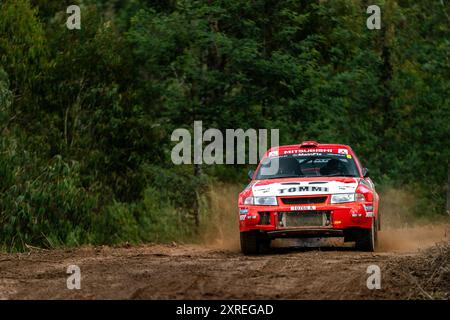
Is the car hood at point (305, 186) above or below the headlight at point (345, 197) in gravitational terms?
above

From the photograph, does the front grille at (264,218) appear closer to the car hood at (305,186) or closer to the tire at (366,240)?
the car hood at (305,186)

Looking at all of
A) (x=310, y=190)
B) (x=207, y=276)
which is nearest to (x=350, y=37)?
(x=310, y=190)

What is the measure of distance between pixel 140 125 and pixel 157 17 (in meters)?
3.04

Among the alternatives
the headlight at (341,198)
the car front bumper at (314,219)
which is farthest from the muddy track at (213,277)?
the headlight at (341,198)

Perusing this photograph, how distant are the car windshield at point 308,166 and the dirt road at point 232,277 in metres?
2.01

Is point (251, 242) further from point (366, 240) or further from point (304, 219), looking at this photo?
point (366, 240)

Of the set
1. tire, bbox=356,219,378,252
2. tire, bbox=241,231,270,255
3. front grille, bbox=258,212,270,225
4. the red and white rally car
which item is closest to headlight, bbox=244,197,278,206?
the red and white rally car

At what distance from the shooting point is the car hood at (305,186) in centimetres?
1429

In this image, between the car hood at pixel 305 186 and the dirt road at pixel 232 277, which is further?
the car hood at pixel 305 186

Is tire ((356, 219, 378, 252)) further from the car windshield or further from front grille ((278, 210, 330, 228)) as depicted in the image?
the car windshield

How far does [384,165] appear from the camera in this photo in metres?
27.3

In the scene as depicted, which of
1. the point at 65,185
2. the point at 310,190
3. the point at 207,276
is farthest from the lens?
the point at 65,185

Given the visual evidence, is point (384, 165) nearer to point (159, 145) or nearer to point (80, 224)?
point (159, 145)

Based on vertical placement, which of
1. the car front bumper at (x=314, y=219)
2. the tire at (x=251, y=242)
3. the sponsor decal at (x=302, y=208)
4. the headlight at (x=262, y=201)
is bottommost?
the tire at (x=251, y=242)
